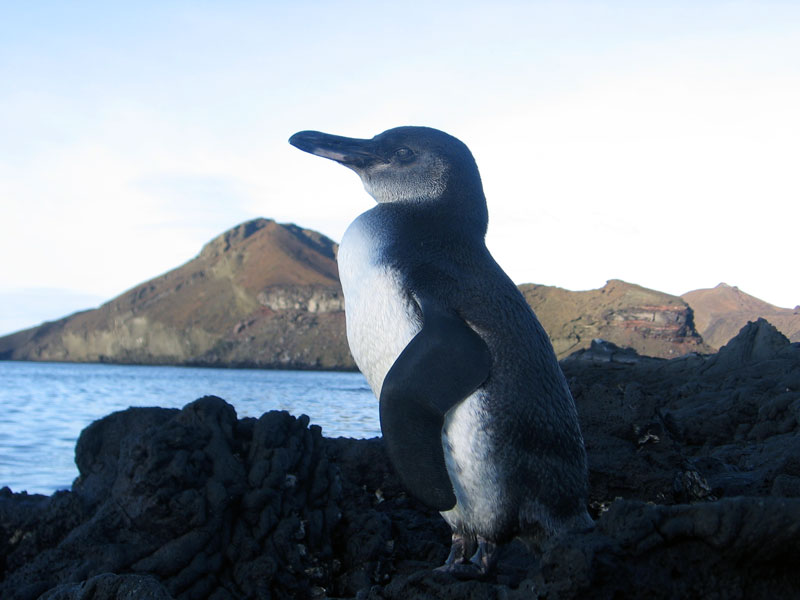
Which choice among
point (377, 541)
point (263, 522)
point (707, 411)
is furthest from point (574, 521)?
point (707, 411)

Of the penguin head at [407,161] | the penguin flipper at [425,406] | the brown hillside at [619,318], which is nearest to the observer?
the penguin flipper at [425,406]

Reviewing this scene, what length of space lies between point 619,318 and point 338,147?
66843mm

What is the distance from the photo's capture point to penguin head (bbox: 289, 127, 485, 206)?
3008 millimetres

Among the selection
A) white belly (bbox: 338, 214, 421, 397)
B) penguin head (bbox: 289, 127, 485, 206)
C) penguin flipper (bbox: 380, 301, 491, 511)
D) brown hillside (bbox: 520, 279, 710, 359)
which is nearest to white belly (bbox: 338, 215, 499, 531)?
white belly (bbox: 338, 214, 421, 397)

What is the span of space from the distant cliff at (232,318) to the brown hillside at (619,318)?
0.22m

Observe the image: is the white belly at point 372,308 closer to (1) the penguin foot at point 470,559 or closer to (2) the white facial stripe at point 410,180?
(2) the white facial stripe at point 410,180

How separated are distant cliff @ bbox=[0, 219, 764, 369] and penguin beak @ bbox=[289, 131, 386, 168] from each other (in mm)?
70559

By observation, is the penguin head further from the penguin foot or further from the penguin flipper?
the penguin foot

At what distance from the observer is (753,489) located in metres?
3.91

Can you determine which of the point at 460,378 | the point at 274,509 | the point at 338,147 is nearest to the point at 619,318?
the point at 274,509

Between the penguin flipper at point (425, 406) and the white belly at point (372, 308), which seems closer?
the penguin flipper at point (425, 406)

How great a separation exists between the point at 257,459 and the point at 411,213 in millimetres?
1631

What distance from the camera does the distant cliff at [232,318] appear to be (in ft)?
322

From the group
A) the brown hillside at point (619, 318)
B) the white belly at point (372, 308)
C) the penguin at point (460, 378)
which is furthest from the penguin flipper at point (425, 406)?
the brown hillside at point (619, 318)
